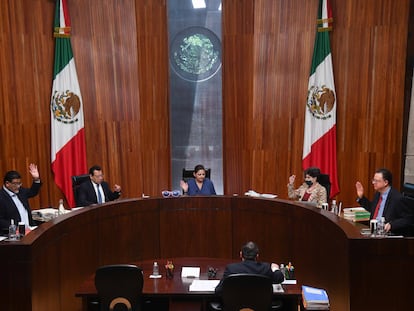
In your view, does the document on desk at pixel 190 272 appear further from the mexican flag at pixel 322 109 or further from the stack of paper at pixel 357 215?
the mexican flag at pixel 322 109

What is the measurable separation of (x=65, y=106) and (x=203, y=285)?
12.8ft

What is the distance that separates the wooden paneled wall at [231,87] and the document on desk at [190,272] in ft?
9.91

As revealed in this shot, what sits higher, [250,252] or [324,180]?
[324,180]

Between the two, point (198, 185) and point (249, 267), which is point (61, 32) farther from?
point (249, 267)

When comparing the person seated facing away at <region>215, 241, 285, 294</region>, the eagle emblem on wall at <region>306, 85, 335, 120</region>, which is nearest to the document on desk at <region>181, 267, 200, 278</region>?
the person seated facing away at <region>215, 241, 285, 294</region>

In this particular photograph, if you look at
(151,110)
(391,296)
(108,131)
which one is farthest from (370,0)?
(391,296)

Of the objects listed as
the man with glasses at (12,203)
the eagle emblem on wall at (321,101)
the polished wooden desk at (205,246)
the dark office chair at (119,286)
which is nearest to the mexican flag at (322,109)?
the eagle emblem on wall at (321,101)

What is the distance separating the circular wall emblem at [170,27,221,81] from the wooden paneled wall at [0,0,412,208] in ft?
1.30

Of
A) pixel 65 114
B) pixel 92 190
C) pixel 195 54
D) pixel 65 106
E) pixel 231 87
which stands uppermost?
pixel 195 54

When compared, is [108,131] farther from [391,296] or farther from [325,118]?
[391,296]

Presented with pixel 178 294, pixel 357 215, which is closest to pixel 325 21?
pixel 357 215

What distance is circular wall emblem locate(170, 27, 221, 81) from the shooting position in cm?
726

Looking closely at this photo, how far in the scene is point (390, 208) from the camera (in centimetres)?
392

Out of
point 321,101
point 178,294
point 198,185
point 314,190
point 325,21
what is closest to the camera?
point 178,294
